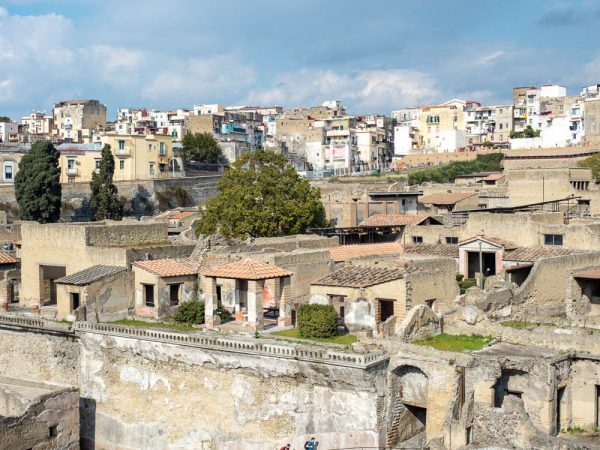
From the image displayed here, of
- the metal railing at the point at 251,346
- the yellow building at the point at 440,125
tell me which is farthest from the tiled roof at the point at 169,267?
the yellow building at the point at 440,125

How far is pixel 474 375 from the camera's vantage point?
852 inches

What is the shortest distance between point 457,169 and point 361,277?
44252mm

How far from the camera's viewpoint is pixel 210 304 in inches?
1062

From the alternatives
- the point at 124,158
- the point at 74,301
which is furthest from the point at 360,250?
the point at 124,158

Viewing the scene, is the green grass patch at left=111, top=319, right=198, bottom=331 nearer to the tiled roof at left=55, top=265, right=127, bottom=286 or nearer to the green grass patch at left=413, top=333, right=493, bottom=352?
the tiled roof at left=55, top=265, right=127, bottom=286

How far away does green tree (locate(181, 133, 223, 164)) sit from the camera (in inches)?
3172

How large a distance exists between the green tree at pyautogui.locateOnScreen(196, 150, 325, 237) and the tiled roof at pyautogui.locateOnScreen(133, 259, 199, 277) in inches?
353

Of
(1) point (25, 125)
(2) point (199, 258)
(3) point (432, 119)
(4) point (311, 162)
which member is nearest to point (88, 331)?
(2) point (199, 258)

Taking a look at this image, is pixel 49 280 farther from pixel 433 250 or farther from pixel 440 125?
pixel 440 125

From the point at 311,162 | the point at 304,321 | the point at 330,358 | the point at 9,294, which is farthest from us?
the point at 311,162

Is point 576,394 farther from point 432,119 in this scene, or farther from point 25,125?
point 25,125

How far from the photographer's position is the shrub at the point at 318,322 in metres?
24.6

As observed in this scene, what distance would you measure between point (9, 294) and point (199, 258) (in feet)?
27.2

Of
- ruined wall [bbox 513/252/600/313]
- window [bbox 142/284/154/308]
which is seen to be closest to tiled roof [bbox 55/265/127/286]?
window [bbox 142/284/154/308]
